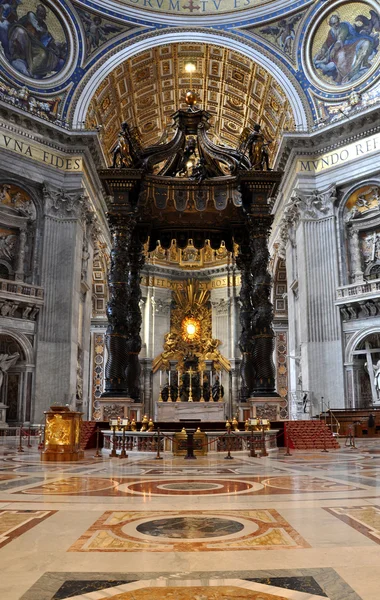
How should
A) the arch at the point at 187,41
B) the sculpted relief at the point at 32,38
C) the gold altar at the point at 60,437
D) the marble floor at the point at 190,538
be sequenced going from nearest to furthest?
the marble floor at the point at 190,538
the gold altar at the point at 60,437
the sculpted relief at the point at 32,38
the arch at the point at 187,41

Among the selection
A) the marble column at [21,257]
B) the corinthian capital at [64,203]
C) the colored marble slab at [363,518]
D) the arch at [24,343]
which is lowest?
the colored marble slab at [363,518]

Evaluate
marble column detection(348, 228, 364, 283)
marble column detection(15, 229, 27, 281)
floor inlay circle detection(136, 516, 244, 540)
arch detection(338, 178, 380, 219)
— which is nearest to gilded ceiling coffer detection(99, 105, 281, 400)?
marble column detection(15, 229, 27, 281)

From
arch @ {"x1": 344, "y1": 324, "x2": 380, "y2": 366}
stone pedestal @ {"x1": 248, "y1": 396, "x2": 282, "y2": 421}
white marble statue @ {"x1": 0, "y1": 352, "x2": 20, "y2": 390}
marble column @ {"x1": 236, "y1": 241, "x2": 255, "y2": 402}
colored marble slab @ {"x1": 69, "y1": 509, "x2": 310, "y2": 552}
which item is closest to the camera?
colored marble slab @ {"x1": 69, "y1": 509, "x2": 310, "y2": 552}

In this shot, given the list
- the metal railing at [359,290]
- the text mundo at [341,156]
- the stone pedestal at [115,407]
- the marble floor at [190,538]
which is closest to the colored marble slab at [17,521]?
the marble floor at [190,538]

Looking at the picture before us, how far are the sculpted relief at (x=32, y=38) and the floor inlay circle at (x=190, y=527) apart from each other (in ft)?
60.5

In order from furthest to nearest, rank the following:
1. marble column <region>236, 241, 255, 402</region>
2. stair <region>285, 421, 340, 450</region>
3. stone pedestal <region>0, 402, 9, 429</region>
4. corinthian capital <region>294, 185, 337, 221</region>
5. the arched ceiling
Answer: the arched ceiling < corinthian capital <region>294, 185, 337, 221</region> < stone pedestal <region>0, 402, 9, 429</region> < marble column <region>236, 241, 255, 402</region> < stair <region>285, 421, 340, 450</region>

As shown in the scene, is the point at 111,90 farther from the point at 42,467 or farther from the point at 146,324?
the point at 42,467

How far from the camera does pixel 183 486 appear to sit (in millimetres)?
4992

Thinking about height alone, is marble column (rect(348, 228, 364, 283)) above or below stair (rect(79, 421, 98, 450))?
above

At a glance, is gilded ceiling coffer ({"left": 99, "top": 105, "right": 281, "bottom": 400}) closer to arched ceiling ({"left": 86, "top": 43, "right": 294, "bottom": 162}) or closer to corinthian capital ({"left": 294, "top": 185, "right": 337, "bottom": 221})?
corinthian capital ({"left": 294, "top": 185, "right": 337, "bottom": 221})

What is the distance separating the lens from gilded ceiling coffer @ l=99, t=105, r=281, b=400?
11.2 meters

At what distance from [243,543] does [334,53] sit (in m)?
20.3

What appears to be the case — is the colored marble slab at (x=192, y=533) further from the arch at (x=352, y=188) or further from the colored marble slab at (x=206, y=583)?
the arch at (x=352, y=188)

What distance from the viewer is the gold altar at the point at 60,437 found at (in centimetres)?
784
